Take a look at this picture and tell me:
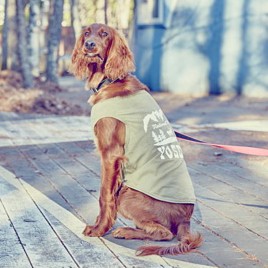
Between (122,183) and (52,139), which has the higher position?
(122,183)

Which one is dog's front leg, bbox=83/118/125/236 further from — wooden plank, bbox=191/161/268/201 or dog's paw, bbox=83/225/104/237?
wooden plank, bbox=191/161/268/201

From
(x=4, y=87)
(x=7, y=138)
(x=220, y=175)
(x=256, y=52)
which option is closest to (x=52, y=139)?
(x=7, y=138)

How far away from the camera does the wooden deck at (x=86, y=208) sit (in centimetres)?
443

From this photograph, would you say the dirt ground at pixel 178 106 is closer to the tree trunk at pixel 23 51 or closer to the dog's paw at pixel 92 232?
the tree trunk at pixel 23 51

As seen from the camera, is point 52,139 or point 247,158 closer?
point 247,158

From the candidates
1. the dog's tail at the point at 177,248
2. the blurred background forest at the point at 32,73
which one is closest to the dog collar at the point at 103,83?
the dog's tail at the point at 177,248

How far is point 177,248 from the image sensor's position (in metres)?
4.47

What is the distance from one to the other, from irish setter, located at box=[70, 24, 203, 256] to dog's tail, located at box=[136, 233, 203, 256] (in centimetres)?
3

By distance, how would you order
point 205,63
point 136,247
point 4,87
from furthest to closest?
point 205,63 → point 4,87 → point 136,247

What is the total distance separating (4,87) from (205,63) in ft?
18.5

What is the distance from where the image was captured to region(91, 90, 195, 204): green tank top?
185 inches

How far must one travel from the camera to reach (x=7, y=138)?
1008cm

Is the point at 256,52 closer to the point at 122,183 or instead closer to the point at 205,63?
the point at 205,63

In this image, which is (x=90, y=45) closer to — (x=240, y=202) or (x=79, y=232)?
(x=79, y=232)
